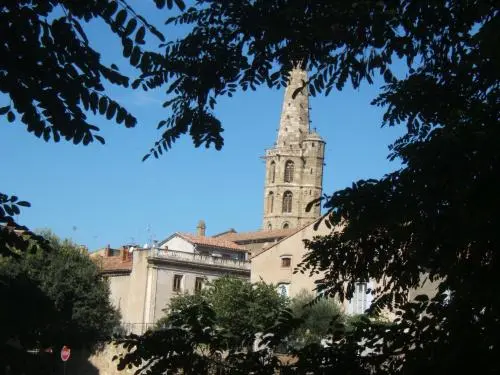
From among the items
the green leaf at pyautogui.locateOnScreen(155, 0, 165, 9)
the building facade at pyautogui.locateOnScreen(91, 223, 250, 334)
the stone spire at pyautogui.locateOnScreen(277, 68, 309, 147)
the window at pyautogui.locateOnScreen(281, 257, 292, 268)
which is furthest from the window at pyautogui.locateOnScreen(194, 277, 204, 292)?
the stone spire at pyautogui.locateOnScreen(277, 68, 309, 147)

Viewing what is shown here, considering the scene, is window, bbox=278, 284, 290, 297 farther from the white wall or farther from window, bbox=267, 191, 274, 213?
window, bbox=267, 191, 274, 213

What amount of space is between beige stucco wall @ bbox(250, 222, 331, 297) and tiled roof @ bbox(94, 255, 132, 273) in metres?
8.78

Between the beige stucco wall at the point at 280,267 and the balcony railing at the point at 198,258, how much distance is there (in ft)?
21.6

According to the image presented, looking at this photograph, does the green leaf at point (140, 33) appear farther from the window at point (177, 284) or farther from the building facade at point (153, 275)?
the window at point (177, 284)

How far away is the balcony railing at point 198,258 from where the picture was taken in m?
47.7

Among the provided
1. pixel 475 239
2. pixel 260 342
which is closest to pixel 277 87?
pixel 260 342

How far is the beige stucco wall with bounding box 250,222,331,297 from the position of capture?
132ft

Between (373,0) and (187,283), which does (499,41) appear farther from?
(187,283)

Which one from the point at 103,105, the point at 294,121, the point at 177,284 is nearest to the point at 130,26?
the point at 103,105

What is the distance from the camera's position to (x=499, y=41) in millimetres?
4324

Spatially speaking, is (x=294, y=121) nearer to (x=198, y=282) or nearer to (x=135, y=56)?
(x=198, y=282)

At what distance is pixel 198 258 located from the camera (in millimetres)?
49562

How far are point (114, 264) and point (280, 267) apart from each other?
12.6m

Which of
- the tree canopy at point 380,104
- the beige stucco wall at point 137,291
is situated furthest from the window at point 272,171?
the tree canopy at point 380,104
